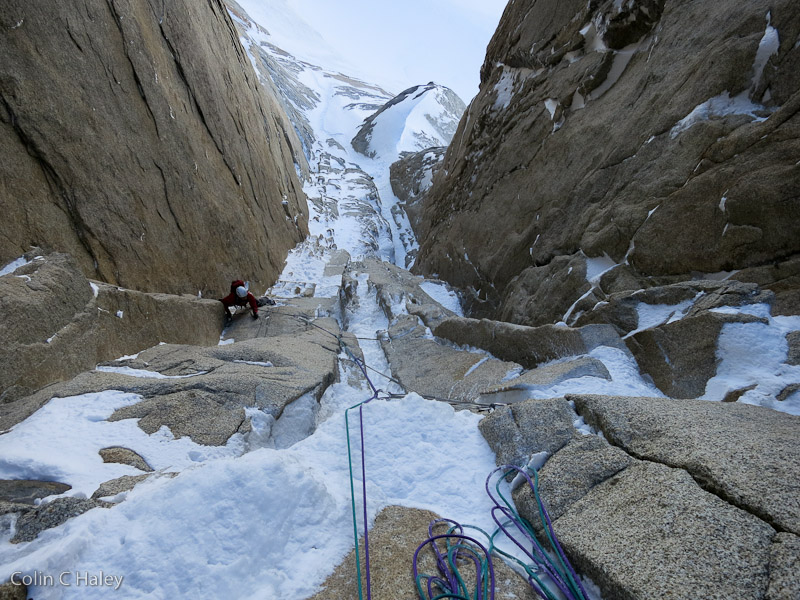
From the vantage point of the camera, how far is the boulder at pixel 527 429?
3.00m

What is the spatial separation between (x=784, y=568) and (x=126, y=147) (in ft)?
30.1

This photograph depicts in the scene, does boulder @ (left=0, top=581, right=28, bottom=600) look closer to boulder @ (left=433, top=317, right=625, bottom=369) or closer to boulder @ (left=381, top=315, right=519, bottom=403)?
boulder @ (left=381, top=315, right=519, bottom=403)

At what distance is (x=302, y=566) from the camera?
85.6 inches

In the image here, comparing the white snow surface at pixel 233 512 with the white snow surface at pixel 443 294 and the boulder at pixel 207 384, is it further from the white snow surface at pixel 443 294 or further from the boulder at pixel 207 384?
the white snow surface at pixel 443 294

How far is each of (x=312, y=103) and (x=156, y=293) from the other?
51.2 m

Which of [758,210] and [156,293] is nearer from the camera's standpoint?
[758,210]

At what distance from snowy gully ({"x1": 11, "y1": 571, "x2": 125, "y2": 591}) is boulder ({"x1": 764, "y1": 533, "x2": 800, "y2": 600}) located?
3.02m

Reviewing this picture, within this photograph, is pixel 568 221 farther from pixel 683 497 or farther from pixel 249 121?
pixel 249 121

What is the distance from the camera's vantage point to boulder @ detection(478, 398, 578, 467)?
3.00 meters

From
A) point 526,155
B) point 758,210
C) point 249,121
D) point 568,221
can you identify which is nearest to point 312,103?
point 249,121

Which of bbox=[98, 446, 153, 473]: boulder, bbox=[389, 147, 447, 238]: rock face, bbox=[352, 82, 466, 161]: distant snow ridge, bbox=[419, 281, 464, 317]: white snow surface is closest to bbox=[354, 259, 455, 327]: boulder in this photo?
bbox=[419, 281, 464, 317]: white snow surface

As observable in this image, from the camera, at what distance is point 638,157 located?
6.77 meters

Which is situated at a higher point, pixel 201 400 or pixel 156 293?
pixel 156 293

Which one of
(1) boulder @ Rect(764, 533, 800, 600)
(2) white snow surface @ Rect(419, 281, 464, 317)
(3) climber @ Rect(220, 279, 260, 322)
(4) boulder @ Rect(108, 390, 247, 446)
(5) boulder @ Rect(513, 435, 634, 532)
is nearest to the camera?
(1) boulder @ Rect(764, 533, 800, 600)
